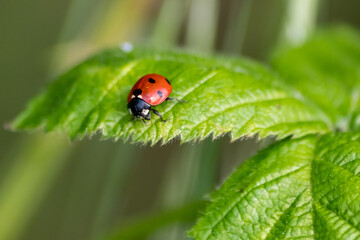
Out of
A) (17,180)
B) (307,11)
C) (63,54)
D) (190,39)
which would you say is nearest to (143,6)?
(190,39)

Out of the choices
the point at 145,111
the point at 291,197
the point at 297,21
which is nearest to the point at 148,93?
the point at 145,111

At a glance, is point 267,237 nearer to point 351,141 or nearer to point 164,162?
point 351,141

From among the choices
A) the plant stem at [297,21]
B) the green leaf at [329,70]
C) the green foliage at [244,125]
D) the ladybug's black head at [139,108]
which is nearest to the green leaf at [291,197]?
the green foliage at [244,125]

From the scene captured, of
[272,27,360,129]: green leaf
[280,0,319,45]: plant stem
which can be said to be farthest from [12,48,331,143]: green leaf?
[280,0,319,45]: plant stem

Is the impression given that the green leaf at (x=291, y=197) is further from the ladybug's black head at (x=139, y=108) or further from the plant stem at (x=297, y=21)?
the plant stem at (x=297, y=21)

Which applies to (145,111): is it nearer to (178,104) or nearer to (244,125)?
(178,104)

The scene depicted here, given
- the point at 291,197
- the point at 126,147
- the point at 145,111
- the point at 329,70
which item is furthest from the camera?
the point at 126,147
